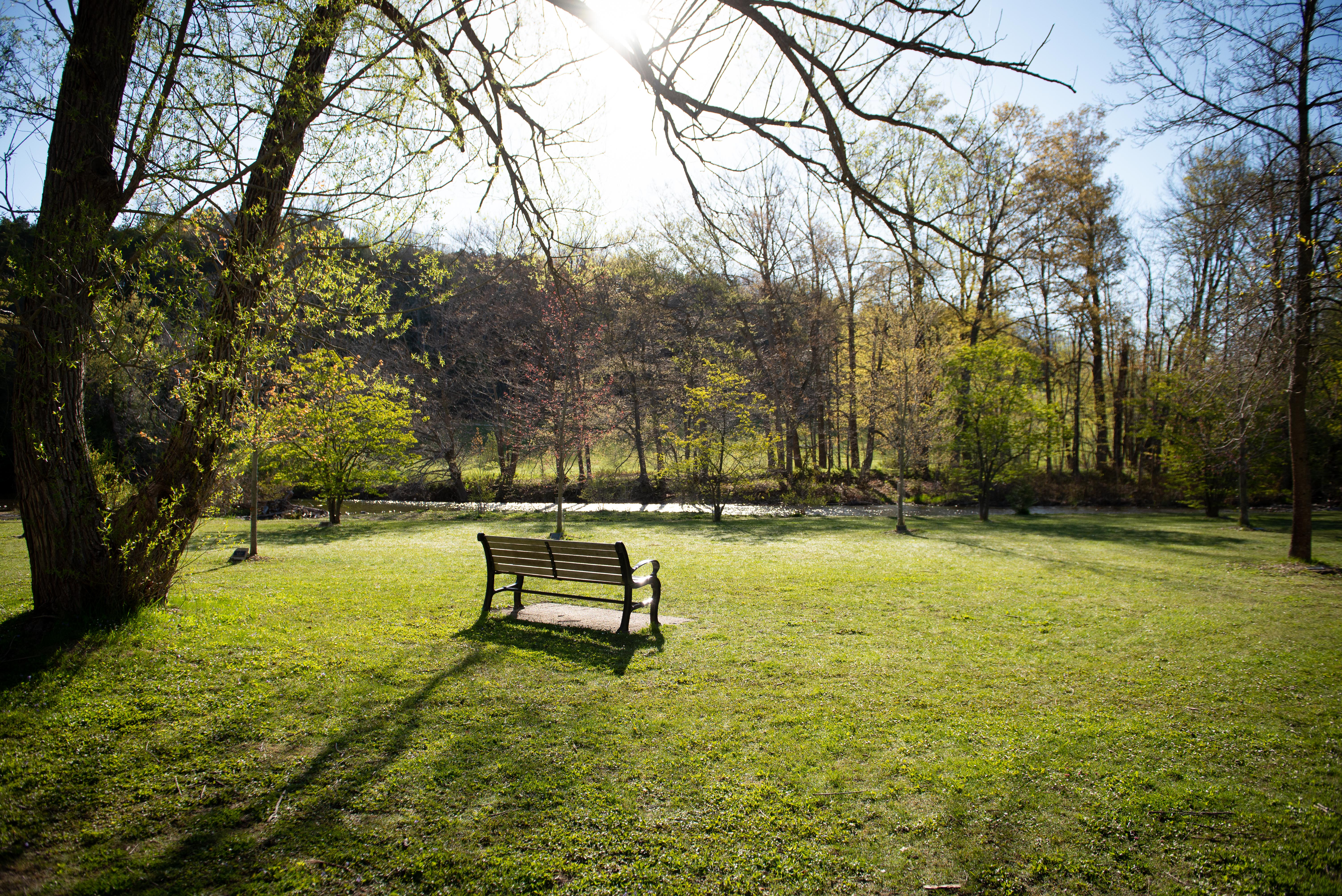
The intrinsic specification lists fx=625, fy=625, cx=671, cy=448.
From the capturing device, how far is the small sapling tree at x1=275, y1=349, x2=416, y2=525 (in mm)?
14031

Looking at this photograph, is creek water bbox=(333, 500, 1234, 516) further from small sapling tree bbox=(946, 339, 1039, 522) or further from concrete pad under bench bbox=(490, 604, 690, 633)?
concrete pad under bench bbox=(490, 604, 690, 633)

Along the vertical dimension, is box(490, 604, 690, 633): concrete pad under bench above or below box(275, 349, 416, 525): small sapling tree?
below

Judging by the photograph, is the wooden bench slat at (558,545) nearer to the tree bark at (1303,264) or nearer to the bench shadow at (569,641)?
the bench shadow at (569,641)

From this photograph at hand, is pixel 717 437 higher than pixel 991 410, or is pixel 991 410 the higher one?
pixel 991 410

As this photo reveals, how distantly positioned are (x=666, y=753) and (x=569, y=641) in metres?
2.22

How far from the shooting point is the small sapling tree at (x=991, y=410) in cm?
1870

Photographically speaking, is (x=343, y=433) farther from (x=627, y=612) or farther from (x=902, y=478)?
(x=902, y=478)

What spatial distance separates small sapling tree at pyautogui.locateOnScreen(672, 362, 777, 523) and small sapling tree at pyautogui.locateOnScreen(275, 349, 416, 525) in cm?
777

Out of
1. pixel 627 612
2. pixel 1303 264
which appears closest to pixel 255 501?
pixel 627 612

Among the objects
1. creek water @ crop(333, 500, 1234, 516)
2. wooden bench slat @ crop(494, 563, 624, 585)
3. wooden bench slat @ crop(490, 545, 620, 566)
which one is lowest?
creek water @ crop(333, 500, 1234, 516)

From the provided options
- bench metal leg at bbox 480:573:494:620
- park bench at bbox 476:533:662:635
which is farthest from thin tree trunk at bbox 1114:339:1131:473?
bench metal leg at bbox 480:573:494:620

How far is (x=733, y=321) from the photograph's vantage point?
25562mm

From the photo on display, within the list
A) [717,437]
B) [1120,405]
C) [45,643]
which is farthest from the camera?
[1120,405]

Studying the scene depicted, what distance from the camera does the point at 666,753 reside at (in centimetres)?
340
